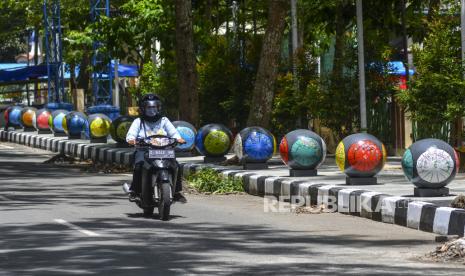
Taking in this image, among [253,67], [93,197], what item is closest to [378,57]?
[253,67]

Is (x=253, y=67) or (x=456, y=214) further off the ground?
(x=253, y=67)

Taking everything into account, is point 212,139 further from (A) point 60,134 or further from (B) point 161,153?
(A) point 60,134

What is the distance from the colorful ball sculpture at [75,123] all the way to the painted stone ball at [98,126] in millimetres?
2878

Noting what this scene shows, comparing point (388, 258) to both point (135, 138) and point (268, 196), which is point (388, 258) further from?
point (268, 196)

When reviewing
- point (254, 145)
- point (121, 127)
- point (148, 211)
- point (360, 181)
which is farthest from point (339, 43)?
point (148, 211)

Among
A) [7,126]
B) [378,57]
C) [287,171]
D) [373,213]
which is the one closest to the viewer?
[373,213]

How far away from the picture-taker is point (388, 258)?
11430 millimetres

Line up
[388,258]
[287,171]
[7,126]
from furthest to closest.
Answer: [7,126] → [287,171] → [388,258]

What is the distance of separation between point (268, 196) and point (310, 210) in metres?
2.95

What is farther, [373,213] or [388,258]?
[373,213]

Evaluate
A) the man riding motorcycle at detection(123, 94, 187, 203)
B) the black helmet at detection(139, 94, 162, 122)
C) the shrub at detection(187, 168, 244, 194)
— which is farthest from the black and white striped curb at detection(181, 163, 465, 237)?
the black helmet at detection(139, 94, 162, 122)

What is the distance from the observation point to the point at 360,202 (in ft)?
53.8

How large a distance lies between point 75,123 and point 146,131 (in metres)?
22.4

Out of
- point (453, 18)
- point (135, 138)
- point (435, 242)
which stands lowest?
point (435, 242)
